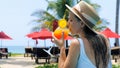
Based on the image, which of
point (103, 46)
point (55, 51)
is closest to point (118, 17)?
point (55, 51)

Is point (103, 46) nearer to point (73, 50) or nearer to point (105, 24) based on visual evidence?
point (73, 50)

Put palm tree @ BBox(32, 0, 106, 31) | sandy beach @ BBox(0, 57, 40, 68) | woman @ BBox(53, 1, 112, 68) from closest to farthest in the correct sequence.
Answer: woman @ BBox(53, 1, 112, 68) < sandy beach @ BBox(0, 57, 40, 68) < palm tree @ BBox(32, 0, 106, 31)

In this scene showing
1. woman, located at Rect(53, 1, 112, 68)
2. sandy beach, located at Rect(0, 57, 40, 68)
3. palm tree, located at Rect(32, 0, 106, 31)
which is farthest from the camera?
palm tree, located at Rect(32, 0, 106, 31)

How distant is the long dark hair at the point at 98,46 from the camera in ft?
9.05

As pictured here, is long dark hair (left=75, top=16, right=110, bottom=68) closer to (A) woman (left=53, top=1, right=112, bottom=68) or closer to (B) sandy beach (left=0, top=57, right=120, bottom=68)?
(A) woman (left=53, top=1, right=112, bottom=68)

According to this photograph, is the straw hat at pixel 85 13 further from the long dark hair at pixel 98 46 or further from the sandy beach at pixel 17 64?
the sandy beach at pixel 17 64

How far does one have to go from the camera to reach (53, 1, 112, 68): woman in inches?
106

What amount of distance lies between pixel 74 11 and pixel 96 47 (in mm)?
296

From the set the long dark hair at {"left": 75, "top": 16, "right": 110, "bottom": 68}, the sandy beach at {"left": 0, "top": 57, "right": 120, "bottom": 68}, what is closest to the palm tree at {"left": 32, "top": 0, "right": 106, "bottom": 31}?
the sandy beach at {"left": 0, "top": 57, "right": 120, "bottom": 68}

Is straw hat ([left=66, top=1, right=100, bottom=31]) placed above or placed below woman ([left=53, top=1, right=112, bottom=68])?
above

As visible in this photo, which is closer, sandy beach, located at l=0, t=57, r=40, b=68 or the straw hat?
the straw hat

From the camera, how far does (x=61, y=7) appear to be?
109 ft

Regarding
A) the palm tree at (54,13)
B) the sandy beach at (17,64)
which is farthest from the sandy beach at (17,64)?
the palm tree at (54,13)

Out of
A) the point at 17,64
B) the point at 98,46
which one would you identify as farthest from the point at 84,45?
the point at 17,64
